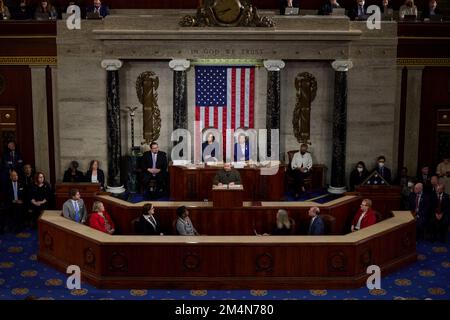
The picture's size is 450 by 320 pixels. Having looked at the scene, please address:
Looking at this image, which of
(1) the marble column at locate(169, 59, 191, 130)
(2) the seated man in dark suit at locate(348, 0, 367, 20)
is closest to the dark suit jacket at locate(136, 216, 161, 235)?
(1) the marble column at locate(169, 59, 191, 130)

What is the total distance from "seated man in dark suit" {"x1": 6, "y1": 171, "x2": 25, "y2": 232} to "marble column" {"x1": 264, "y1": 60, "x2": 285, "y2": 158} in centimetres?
593

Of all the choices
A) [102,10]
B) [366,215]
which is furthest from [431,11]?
[102,10]

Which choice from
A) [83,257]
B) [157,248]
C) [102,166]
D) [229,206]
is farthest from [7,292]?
[102,166]

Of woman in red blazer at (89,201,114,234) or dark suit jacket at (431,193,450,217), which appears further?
dark suit jacket at (431,193,450,217)

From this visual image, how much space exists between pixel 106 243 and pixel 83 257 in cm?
74

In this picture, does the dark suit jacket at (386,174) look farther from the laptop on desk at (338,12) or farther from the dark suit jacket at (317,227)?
the dark suit jacket at (317,227)

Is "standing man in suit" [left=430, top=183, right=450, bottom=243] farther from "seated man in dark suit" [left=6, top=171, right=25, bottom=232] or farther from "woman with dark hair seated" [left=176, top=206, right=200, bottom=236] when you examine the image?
"seated man in dark suit" [left=6, top=171, right=25, bottom=232]

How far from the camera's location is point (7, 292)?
1188cm

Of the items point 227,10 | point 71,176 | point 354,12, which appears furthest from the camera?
point 354,12

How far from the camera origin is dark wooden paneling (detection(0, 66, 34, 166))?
17281mm

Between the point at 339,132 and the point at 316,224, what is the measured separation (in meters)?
4.97

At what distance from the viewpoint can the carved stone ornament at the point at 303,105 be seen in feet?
57.9

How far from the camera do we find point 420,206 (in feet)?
47.8

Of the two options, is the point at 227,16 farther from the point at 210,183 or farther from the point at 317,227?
the point at 317,227
